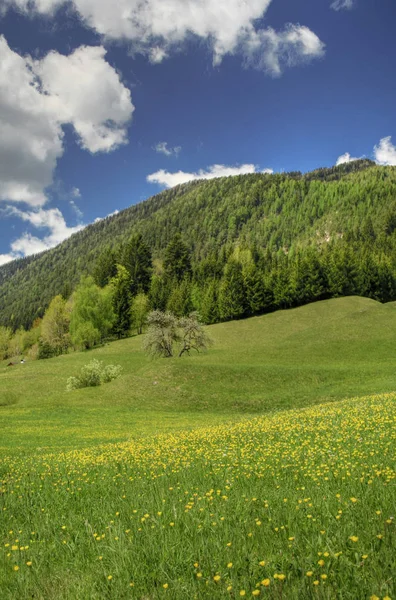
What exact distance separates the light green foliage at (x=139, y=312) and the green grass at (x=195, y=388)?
112ft

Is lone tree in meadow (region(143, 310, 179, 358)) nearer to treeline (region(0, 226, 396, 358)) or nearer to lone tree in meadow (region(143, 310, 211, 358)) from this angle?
lone tree in meadow (region(143, 310, 211, 358))

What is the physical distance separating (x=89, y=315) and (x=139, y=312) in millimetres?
18142

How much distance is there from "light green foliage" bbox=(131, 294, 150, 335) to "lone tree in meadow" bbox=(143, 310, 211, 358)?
Result: 43027mm

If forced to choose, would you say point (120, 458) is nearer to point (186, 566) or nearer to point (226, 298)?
point (186, 566)

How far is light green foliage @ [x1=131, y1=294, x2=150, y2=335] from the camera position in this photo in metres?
112

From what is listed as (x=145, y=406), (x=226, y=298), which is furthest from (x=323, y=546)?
(x=226, y=298)

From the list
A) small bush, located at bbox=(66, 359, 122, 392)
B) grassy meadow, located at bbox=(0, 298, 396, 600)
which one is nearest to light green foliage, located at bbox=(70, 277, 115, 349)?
small bush, located at bbox=(66, 359, 122, 392)

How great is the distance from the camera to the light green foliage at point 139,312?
111938mm

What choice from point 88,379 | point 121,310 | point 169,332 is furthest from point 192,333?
point 121,310

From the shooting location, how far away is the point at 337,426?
1388 cm

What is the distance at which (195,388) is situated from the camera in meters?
44.3

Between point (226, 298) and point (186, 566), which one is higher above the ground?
point (226, 298)

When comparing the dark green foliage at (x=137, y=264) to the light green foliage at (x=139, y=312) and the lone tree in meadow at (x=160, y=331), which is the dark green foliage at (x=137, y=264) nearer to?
the light green foliage at (x=139, y=312)

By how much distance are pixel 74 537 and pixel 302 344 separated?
6629 cm
